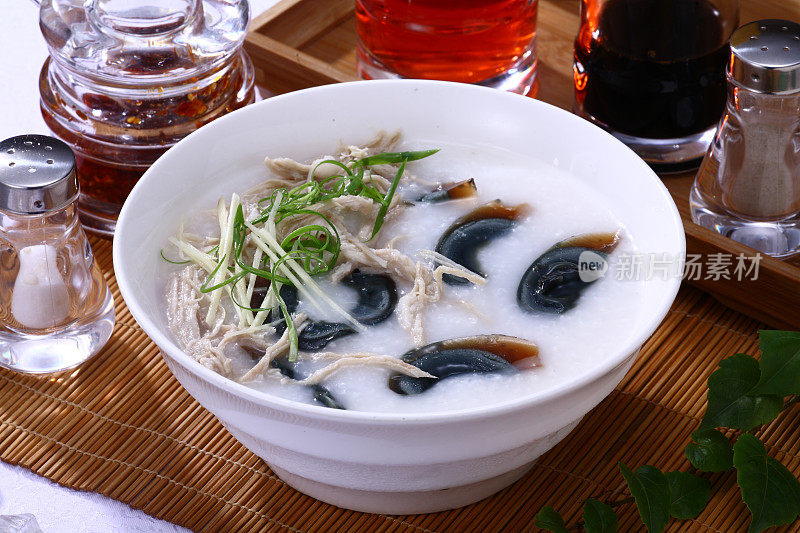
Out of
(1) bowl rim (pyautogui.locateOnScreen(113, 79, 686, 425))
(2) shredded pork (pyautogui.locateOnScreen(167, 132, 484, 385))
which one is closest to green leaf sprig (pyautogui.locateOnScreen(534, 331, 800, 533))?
(1) bowl rim (pyautogui.locateOnScreen(113, 79, 686, 425))

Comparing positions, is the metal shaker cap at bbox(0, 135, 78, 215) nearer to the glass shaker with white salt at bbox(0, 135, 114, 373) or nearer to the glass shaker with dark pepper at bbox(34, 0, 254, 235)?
the glass shaker with white salt at bbox(0, 135, 114, 373)

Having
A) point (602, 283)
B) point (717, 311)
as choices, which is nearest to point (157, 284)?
point (602, 283)

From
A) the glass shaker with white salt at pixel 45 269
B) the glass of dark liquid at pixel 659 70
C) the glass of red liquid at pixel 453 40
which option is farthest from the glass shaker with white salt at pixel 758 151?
the glass shaker with white salt at pixel 45 269

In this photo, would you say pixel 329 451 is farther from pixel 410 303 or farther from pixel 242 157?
pixel 242 157

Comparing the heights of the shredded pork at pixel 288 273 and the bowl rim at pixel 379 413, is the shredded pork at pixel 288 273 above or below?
below

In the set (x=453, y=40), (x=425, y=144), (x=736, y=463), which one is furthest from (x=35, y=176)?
(x=736, y=463)

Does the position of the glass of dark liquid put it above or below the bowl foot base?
above

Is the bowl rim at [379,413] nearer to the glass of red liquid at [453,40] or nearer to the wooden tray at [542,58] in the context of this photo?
the wooden tray at [542,58]
